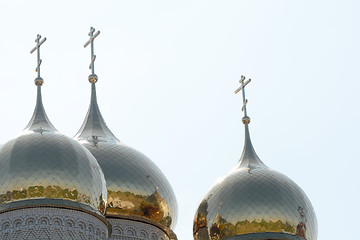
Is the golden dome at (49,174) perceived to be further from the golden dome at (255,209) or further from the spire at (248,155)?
the spire at (248,155)

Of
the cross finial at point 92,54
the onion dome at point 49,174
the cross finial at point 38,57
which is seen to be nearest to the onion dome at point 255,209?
the onion dome at point 49,174

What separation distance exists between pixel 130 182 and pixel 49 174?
2981 mm

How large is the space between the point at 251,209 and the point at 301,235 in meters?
1.29

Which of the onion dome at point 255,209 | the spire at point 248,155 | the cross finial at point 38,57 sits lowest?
the onion dome at point 255,209

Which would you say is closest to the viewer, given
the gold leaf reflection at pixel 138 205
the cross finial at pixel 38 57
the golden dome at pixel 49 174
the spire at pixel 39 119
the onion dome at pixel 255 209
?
the golden dome at pixel 49 174

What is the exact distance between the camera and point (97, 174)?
66.7ft

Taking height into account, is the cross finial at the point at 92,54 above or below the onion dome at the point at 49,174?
above

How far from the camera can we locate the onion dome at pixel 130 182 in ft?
71.8

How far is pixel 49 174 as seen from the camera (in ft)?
64.1

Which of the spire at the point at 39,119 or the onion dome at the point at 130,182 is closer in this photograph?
the spire at the point at 39,119

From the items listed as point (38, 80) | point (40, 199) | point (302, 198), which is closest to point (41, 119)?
point (38, 80)

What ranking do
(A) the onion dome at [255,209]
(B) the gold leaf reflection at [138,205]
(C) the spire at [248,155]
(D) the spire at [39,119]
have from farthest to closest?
(C) the spire at [248,155] → (A) the onion dome at [255,209] → (B) the gold leaf reflection at [138,205] → (D) the spire at [39,119]

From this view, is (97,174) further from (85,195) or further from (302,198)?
(302,198)

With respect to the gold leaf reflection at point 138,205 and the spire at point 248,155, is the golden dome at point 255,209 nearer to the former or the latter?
the spire at point 248,155
